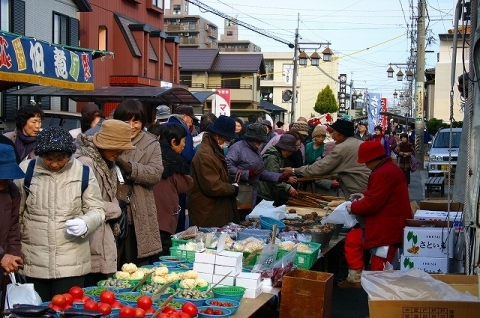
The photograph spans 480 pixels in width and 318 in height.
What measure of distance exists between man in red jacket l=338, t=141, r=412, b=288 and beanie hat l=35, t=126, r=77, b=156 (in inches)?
154

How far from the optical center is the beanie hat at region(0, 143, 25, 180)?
450 centimetres

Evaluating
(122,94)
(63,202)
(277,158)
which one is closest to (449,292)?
(63,202)

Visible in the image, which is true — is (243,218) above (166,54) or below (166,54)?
below

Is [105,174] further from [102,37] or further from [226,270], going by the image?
[102,37]

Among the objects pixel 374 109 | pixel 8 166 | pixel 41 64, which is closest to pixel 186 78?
pixel 374 109

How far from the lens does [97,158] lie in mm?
5520

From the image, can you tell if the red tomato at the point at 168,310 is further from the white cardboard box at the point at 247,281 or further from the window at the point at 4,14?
the window at the point at 4,14

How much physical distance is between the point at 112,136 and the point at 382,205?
3.54m

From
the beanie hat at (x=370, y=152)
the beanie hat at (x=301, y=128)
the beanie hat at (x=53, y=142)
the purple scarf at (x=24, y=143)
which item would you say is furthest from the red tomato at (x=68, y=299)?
the beanie hat at (x=301, y=128)

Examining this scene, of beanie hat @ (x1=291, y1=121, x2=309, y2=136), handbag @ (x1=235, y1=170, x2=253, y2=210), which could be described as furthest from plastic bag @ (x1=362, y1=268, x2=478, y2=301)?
beanie hat @ (x1=291, y1=121, x2=309, y2=136)

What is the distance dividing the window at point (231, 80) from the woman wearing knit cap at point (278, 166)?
47781 millimetres

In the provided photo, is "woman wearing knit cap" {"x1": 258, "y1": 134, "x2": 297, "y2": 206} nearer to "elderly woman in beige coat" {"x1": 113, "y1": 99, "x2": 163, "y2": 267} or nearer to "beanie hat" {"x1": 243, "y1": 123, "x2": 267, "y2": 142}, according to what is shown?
"beanie hat" {"x1": 243, "y1": 123, "x2": 267, "y2": 142}

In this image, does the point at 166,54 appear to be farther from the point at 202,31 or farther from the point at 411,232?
the point at 202,31

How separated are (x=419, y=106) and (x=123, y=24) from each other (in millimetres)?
13701
